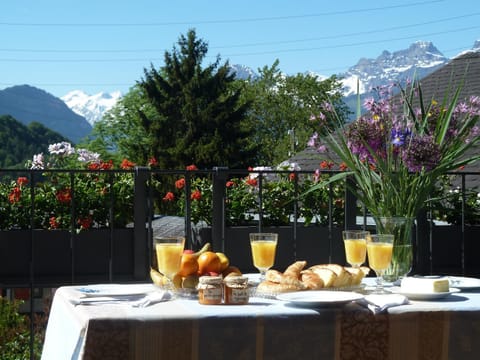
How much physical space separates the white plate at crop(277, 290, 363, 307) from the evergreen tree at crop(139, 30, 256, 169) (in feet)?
90.0

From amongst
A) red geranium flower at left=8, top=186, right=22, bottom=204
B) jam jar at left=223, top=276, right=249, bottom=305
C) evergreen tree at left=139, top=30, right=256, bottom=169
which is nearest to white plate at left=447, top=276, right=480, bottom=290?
jam jar at left=223, top=276, right=249, bottom=305

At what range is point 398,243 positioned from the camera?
262 centimetres

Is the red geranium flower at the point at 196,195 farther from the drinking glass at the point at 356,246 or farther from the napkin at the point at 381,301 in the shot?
the napkin at the point at 381,301

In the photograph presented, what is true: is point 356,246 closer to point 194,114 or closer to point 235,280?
point 235,280

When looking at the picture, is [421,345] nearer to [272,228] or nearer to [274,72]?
[272,228]

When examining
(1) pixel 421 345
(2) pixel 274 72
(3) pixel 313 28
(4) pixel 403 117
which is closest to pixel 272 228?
(4) pixel 403 117

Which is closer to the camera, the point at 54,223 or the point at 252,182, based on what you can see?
the point at 54,223

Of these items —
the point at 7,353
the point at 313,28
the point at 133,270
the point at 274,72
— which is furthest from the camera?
the point at 313,28

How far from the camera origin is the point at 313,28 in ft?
547

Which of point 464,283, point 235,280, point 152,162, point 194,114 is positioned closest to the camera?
point 235,280

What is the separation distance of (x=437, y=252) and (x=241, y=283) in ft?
12.2

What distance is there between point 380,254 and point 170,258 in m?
0.71

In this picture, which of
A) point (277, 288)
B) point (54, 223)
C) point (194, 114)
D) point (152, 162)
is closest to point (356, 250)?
point (277, 288)

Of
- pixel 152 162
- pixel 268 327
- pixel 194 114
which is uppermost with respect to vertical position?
pixel 194 114
